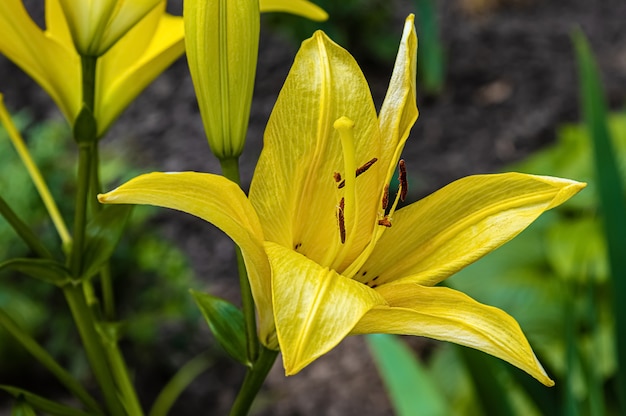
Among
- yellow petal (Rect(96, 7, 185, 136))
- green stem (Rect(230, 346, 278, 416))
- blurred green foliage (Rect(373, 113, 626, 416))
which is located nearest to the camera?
green stem (Rect(230, 346, 278, 416))

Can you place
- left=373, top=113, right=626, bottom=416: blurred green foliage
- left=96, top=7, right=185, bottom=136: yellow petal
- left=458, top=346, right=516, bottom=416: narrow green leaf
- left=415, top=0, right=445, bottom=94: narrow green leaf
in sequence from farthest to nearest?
left=415, top=0, right=445, bottom=94: narrow green leaf
left=373, top=113, right=626, bottom=416: blurred green foliage
left=458, top=346, right=516, bottom=416: narrow green leaf
left=96, top=7, right=185, bottom=136: yellow petal

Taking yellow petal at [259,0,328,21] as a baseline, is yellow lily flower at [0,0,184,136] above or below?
below

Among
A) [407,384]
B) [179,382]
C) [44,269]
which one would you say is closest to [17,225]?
[44,269]

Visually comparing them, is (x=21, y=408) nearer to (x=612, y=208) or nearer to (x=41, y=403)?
(x=41, y=403)

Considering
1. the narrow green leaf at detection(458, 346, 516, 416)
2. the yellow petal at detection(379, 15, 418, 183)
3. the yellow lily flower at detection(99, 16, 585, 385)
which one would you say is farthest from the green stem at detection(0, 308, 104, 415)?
the narrow green leaf at detection(458, 346, 516, 416)

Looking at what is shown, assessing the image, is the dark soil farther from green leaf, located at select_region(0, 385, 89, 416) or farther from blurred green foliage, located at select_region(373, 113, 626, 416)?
green leaf, located at select_region(0, 385, 89, 416)

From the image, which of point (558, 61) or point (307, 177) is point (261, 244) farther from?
point (558, 61)

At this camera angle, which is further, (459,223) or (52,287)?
(52,287)
